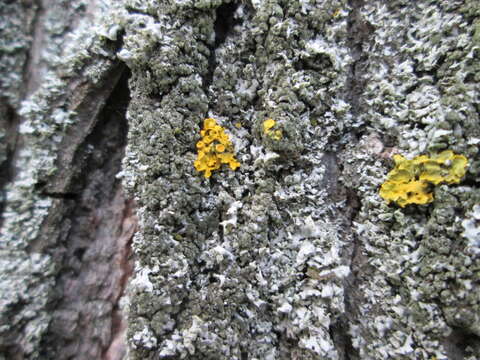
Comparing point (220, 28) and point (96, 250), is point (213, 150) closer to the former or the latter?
point (220, 28)

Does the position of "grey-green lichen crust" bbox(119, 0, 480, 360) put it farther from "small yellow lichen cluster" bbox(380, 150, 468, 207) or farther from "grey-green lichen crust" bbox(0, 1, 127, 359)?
"grey-green lichen crust" bbox(0, 1, 127, 359)

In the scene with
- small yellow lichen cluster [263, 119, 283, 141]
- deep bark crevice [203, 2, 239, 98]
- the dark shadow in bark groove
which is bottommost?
the dark shadow in bark groove

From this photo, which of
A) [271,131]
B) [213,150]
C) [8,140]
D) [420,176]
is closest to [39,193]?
[8,140]

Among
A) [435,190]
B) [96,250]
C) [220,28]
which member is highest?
[220,28]

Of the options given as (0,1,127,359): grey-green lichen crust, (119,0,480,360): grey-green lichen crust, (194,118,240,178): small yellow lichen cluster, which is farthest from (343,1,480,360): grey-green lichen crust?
(0,1,127,359): grey-green lichen crust

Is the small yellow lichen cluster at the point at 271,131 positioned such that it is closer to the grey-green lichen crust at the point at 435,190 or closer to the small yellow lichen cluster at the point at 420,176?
the grey-green lichen crust at the point at 435,190
